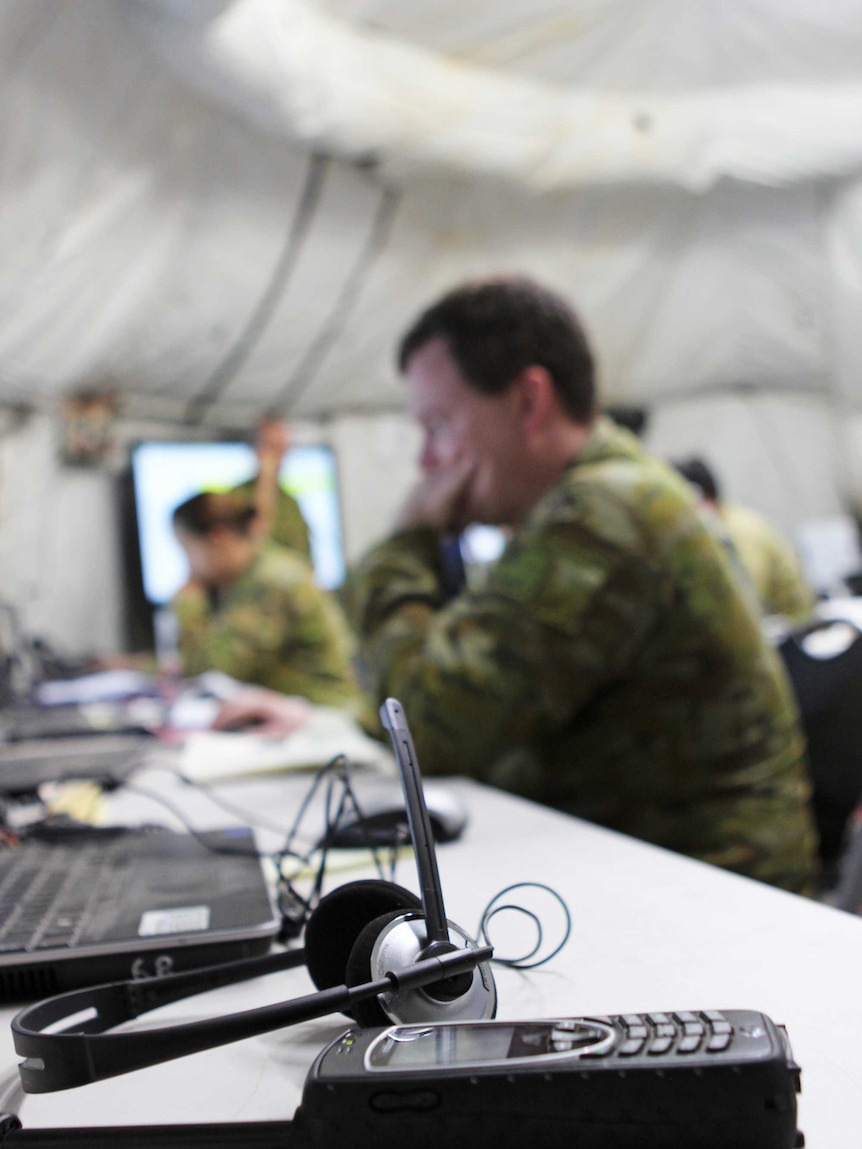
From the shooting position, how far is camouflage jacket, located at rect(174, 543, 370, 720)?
2.84 m

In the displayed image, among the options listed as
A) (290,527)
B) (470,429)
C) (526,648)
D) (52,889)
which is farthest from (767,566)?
(52,889)

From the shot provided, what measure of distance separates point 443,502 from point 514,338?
0.25 metres

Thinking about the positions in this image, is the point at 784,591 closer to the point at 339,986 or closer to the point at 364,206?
the point at 364,206

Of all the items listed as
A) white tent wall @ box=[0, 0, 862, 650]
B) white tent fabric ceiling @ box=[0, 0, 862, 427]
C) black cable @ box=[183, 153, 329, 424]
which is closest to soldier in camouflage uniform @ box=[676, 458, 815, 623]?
white tent fabric ceiling @ box=[0, 0, 862, 427]

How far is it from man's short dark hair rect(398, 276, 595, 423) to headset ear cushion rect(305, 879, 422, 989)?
0.90 m

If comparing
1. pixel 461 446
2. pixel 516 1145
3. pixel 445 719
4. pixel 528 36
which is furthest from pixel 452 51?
pixel 516 1145

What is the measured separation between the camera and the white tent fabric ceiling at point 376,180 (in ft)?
6.71

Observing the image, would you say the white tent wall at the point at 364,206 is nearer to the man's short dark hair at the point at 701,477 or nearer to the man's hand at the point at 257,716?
the man's short dark hair at the point at 701,477

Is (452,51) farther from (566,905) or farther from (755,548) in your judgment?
(566,905)

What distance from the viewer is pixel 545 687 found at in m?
1.04

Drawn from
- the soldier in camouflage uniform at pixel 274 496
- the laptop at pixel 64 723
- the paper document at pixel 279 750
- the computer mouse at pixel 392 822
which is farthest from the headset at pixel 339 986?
the soldier in camouflage uniform at pixel 274 496

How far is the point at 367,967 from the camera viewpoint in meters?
0.44

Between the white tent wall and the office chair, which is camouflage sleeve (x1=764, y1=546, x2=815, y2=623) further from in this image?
the office chair

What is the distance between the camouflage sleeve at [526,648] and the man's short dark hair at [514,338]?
290mm
